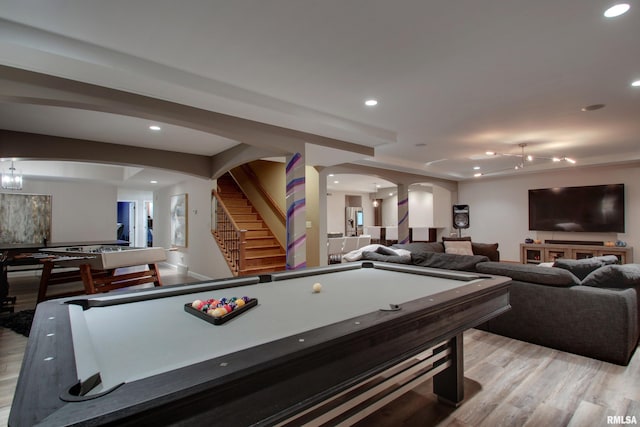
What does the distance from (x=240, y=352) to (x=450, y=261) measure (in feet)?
9.81

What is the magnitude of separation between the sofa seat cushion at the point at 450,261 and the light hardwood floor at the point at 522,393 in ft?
2.57

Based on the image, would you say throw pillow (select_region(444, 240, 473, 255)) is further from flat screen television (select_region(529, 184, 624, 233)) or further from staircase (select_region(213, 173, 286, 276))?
staircase (select_region(213, 173, 286, 276))

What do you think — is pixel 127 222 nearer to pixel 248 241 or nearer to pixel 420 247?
pixel 248 241

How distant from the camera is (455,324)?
1702mm

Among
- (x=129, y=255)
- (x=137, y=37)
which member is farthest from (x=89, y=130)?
(x=137, y=37)

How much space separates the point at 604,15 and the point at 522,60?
61 cm

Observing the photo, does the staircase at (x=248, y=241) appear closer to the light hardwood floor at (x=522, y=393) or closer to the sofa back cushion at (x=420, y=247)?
the sofa back cushion at (x=420, y=247)

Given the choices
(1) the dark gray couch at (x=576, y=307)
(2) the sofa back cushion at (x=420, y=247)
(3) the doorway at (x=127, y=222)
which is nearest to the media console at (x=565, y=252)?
(2) the sofa back cushion at (x=420, y=247)

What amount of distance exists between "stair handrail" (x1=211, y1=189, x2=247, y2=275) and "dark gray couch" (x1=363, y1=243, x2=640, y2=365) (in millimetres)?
3502

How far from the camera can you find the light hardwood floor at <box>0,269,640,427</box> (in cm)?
192

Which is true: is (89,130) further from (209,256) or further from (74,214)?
(74,214)

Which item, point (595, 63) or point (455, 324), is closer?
point (455, 324)

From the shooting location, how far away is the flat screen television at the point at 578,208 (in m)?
6.88

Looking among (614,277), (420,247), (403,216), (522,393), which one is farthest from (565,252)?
(522,393)
